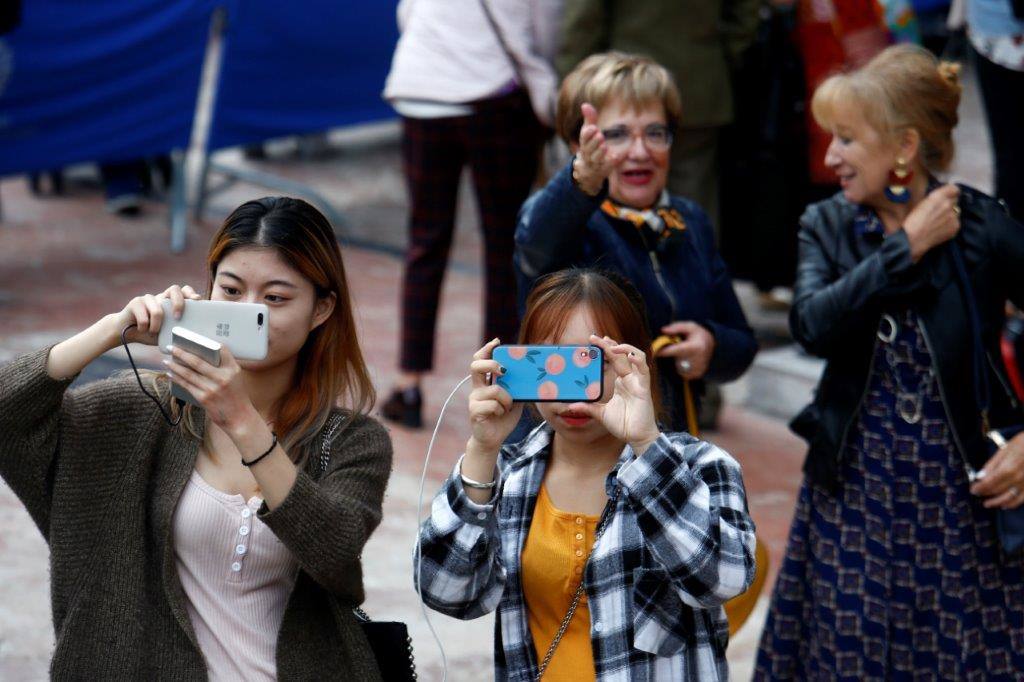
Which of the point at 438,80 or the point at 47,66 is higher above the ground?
the point at 438,80

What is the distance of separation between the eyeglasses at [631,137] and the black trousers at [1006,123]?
6.40 feet

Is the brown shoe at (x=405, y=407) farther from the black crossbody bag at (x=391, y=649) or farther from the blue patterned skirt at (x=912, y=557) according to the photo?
the black crossbody bag at (x=391, y=649)

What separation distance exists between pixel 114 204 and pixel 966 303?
21.1 feet

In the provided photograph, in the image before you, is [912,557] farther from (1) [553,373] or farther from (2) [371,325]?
(2) [371,325]

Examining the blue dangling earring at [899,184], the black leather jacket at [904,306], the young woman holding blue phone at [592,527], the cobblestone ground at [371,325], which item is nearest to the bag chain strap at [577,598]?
the young woman holding blue phone at [592,527]

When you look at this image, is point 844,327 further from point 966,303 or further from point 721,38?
point 721,38

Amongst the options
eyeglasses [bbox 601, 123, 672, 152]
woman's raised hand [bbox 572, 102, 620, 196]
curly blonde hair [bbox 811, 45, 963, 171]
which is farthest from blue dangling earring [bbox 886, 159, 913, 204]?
woman's raised hand [bbox 572, 102, 620, 196]

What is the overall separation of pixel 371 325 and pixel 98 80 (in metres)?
2.02

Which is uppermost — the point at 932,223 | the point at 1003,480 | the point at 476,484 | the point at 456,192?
the point at 932,223

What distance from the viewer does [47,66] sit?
7.40m

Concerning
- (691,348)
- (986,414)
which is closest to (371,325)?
(691,348)

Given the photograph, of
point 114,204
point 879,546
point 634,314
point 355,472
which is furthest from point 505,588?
point 114,204

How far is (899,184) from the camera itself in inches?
133

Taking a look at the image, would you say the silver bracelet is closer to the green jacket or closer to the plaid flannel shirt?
the plaid flannel shirt
